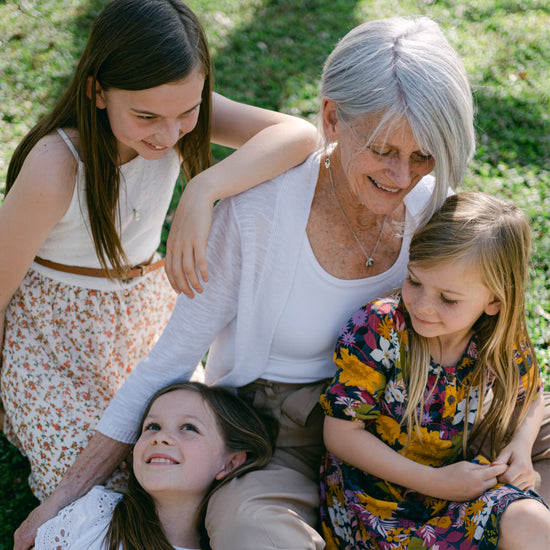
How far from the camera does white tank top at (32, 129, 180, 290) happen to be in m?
2.58

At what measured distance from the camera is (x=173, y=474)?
7.37 feet

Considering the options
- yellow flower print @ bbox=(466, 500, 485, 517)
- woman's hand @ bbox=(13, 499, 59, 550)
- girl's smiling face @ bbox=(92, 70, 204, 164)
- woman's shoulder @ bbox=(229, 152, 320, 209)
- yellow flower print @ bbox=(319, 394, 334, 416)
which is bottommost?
woman's hand @ bbox=(13, 499, 59, 550)

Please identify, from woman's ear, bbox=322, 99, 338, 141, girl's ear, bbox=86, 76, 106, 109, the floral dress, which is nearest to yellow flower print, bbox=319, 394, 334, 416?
the floral dress

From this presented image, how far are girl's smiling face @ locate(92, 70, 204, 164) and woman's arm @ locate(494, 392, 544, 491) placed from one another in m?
1.54

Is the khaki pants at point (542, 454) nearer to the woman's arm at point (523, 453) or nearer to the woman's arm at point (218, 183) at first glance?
the woman's arm at point (523, 453)

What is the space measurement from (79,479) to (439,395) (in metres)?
1.27

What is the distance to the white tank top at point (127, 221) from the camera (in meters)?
2.58

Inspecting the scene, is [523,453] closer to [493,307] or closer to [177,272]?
[493,307]

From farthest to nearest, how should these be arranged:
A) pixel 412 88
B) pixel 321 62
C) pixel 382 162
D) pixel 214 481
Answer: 1. pixel 321 62
2. pixel 214 481
3. pixel 382 162
4. pixel 412 88

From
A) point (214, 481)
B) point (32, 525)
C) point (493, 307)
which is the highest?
point (493, 307)

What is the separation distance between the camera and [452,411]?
2.27 m

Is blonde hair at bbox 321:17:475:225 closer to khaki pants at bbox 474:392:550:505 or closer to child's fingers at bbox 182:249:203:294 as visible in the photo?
child's fingers at bbox 182:249:203:294

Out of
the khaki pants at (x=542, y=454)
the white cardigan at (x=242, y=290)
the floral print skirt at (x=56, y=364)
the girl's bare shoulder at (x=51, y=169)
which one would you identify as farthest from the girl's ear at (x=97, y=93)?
the khaki pants at (x=542, y=454)

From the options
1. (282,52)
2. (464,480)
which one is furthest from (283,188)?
(282,52)
